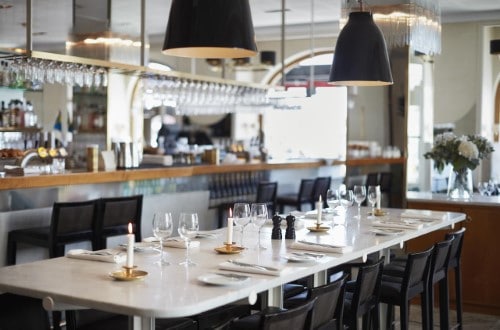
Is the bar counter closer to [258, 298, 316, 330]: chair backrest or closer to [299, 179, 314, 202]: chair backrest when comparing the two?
[299, 179, 314, 202]: chair backrest

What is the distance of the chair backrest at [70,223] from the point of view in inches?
213

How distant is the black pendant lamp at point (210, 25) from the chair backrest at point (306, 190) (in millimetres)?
5109

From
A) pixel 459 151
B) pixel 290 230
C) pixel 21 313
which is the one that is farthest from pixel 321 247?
pixel 459 151

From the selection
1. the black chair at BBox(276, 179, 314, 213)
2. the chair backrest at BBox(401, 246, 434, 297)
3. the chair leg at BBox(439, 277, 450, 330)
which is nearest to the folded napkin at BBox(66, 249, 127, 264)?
the chair backrest at BBox(401, 246, 434, 297)

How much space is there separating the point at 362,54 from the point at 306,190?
12.1 feet

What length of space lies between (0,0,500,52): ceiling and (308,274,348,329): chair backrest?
5.88 metres

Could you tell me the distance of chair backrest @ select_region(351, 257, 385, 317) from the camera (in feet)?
12.4

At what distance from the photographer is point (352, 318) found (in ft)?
12.7

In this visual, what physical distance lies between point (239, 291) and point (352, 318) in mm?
1120

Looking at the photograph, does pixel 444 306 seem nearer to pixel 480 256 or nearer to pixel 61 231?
pixel 480 256

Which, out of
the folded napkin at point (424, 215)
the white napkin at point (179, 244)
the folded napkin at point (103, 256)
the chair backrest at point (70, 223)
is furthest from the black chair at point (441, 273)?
the chair backrest at point (70, 223)

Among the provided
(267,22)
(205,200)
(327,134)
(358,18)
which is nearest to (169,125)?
(327,134)

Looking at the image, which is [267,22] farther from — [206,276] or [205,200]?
[206,276]

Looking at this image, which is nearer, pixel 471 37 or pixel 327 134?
pixel 471 37
